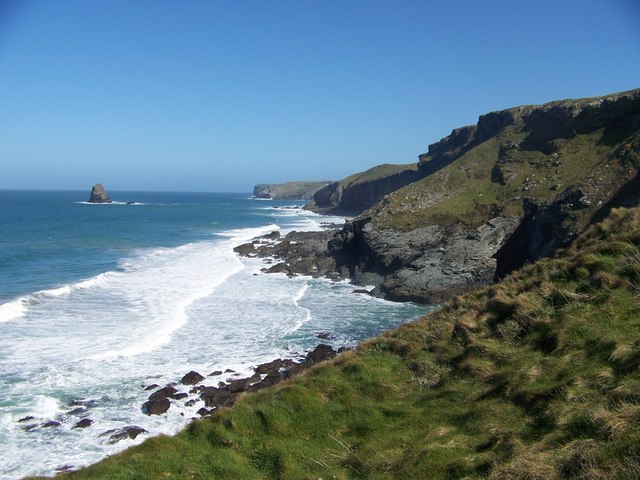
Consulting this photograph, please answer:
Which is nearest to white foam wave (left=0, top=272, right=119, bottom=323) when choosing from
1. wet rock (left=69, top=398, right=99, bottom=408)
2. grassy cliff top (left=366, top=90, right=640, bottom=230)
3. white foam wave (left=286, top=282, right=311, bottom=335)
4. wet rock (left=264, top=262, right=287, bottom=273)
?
wet rock (left=69, top=398, right=99, bottom=408)

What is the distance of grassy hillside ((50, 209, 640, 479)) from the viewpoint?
705 centimetres

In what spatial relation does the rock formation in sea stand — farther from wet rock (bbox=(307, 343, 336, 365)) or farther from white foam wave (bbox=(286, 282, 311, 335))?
wet rock (bbox=(307, 343, 336, 365))

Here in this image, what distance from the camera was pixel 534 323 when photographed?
1199 cm

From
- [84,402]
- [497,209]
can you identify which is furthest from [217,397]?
[497,209]

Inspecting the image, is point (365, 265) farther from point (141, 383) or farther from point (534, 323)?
point (534, 323)

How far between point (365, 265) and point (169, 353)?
29.0 meters

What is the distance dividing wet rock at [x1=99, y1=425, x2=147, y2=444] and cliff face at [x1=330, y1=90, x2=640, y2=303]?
27651mm

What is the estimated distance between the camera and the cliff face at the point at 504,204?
37438 mm

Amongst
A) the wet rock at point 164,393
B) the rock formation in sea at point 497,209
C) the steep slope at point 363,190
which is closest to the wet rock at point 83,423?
the wet rock at point 164,393

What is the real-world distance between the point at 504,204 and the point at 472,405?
46457 mm

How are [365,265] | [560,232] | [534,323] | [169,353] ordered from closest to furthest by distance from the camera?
[534,323], [169,353], [560,232], [365,265]

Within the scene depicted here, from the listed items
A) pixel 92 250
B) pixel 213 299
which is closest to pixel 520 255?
pixel 213 299

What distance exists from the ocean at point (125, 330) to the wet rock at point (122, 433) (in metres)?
0.27

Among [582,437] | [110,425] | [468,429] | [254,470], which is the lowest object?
[110,425]
